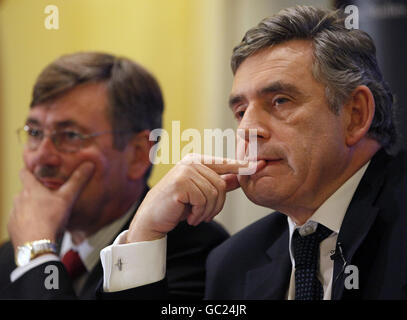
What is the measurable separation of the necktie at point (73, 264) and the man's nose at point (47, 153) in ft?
0.89

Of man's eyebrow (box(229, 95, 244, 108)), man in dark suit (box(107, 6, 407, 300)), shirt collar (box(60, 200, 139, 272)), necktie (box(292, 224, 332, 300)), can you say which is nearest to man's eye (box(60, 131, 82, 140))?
shirt collar (box(60, 200, 139, 272))

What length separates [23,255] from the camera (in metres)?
1.50

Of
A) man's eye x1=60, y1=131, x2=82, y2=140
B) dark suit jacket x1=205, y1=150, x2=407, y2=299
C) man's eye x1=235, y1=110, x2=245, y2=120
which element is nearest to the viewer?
dark suit jacket x1=205, y1=150, x2=407, y2=299

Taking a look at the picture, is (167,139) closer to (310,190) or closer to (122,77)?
(122,77)

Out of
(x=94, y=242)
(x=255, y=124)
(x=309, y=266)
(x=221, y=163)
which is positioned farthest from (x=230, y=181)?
(x=94, y=242)

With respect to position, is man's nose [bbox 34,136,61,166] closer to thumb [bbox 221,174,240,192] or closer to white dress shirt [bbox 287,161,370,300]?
thumb [bbox 221,174,240,192]

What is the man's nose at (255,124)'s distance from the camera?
1198 millimetres

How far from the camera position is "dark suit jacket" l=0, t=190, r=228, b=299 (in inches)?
54.9

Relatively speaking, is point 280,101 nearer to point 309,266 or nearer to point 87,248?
point 309,266

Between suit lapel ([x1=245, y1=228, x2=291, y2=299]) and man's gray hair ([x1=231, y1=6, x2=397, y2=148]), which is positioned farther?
suit lapel ([x1=245, y1=228, x2=291, y2=299])

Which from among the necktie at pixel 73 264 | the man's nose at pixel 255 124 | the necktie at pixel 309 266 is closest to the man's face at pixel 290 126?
the man's nose at pixel 255 124

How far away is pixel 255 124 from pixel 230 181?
0.15m

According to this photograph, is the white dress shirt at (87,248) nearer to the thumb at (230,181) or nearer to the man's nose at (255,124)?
A: the thumb at (230,181)

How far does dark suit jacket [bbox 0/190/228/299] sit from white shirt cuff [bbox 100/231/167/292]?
0.08 metres
